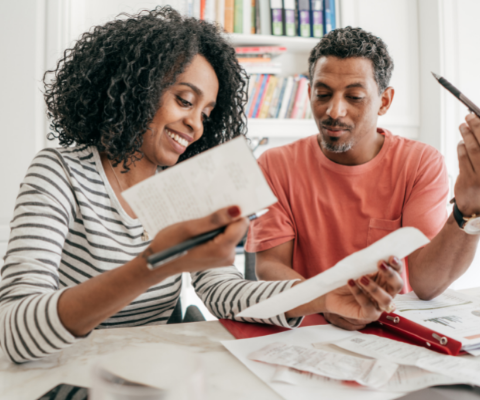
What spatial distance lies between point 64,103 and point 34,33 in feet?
3.48

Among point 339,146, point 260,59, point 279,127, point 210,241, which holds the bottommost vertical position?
point 210,241

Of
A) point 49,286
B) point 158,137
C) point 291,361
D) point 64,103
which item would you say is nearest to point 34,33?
point 64,103

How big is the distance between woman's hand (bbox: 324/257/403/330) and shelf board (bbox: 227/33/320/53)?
169cm

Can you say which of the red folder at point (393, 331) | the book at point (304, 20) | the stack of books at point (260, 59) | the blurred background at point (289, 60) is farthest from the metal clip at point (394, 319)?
the book at point (304, 20)

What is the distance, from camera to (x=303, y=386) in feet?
1.82

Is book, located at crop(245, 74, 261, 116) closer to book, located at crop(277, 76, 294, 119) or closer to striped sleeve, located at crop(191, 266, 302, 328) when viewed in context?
book, located at crop(277, 76, 294, 119)

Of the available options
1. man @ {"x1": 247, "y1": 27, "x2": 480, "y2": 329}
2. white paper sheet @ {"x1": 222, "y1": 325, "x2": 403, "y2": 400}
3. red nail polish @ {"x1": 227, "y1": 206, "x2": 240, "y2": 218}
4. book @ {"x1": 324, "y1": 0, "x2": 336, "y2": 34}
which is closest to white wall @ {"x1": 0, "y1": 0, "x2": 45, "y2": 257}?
man @ {"x1": 247, "y1": 27, "x2": 480, "y2": 329}

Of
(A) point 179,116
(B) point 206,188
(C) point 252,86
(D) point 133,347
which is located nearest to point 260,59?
(C) point 252,86

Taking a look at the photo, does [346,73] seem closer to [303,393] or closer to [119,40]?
[119,40]

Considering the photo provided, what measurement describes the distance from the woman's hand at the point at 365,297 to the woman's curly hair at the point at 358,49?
0.81 meters

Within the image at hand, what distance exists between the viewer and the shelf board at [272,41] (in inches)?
84.1

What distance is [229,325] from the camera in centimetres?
80

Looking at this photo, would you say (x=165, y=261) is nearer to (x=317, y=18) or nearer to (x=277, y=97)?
(x=277, y=97)

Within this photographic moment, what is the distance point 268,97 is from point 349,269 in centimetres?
175
